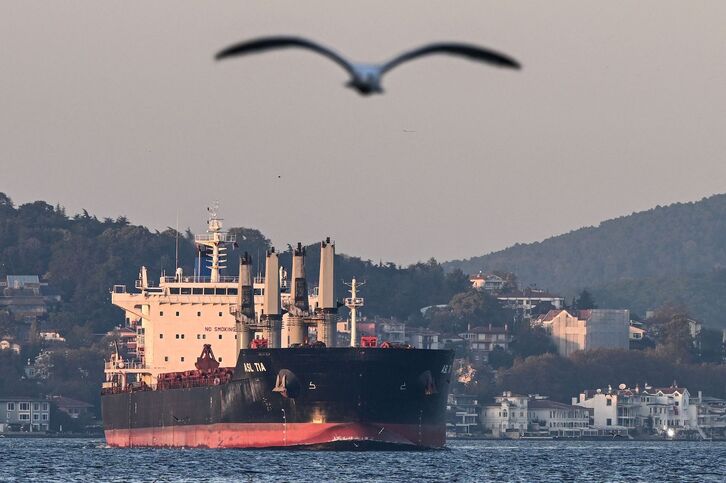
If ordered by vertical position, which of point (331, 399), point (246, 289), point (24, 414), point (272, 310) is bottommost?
point (331, 399)

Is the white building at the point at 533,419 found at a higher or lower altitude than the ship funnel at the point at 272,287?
lower

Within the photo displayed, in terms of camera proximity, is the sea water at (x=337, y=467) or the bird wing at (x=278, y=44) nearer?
the bird wing at (x=278, y=44)

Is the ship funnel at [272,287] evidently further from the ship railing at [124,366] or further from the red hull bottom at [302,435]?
the ship railing at [124,366]

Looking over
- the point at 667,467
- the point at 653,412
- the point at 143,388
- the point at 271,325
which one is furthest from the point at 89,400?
the point at 667,467

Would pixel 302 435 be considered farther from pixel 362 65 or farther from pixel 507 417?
pixel 507 417

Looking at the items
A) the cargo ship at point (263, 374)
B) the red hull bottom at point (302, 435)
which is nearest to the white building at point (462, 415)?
the cargo ship at point (263, 374)

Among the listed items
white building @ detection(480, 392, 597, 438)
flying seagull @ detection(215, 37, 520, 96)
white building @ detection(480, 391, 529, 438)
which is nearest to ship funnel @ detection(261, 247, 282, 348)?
flying seagull @ detection(215, 37, 520, 96)

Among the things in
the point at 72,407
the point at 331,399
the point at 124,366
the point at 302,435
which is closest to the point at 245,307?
the point at 302,435
